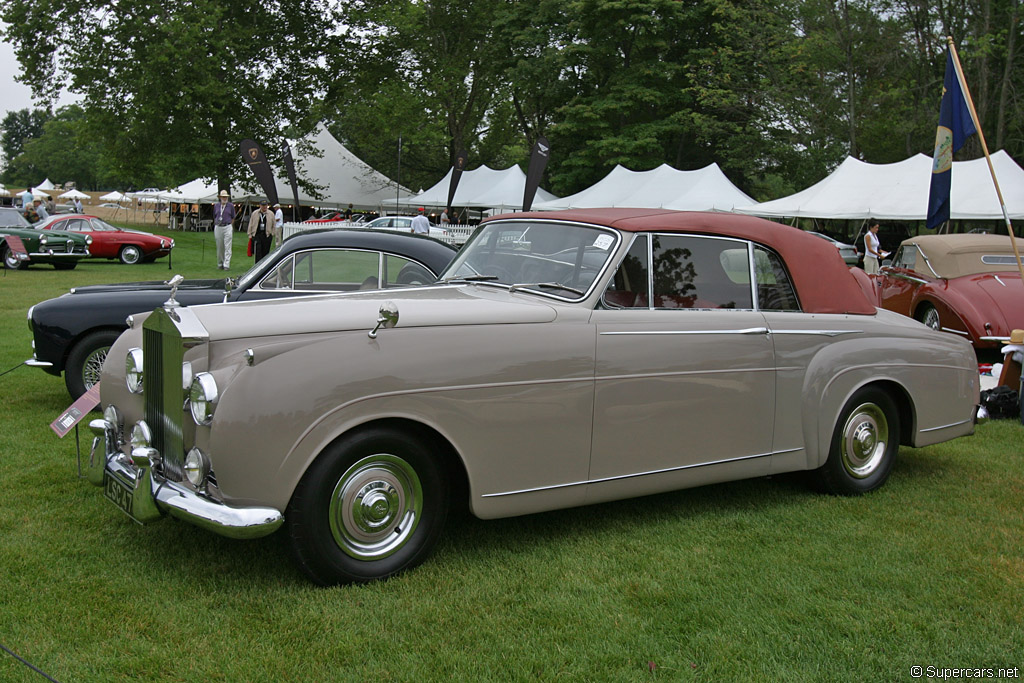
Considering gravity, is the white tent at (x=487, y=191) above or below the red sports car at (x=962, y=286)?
above

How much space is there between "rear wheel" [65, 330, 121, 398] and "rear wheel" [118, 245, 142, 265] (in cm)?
1835

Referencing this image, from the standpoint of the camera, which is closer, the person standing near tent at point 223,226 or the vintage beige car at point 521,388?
the vintage beige car at point 521,388

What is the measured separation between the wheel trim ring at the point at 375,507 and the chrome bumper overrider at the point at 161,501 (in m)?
0.30

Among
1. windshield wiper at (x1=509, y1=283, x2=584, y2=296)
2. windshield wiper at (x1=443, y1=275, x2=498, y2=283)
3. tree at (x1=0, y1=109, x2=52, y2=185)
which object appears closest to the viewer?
windshield wiper at (x1=509, y1=283, x2=584, y2=296)

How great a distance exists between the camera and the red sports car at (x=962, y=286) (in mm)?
9438

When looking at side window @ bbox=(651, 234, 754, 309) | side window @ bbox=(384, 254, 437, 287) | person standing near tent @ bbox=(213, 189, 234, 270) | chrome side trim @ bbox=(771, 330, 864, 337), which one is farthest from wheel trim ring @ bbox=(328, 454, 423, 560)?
person standing near tent @ bbox=(213, 189, 234, 270)

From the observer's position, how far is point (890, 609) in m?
3.71

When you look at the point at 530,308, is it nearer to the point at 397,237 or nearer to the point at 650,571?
the point at 650,571

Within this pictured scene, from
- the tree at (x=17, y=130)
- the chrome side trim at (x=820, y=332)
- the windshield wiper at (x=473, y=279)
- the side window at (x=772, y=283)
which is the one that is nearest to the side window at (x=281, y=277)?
the windshield wiper at (x=473, y=279)

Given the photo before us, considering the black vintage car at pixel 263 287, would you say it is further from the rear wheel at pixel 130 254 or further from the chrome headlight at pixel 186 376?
the rear wheel at pixel 130 254

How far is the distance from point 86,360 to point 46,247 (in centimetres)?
1627

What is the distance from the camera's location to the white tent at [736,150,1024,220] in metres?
19.9

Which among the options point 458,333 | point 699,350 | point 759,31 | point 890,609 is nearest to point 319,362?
point 458,333

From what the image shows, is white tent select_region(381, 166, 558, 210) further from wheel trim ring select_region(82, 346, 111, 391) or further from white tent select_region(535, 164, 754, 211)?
wheel trim ring select_region(82, 346, 111, 391)
